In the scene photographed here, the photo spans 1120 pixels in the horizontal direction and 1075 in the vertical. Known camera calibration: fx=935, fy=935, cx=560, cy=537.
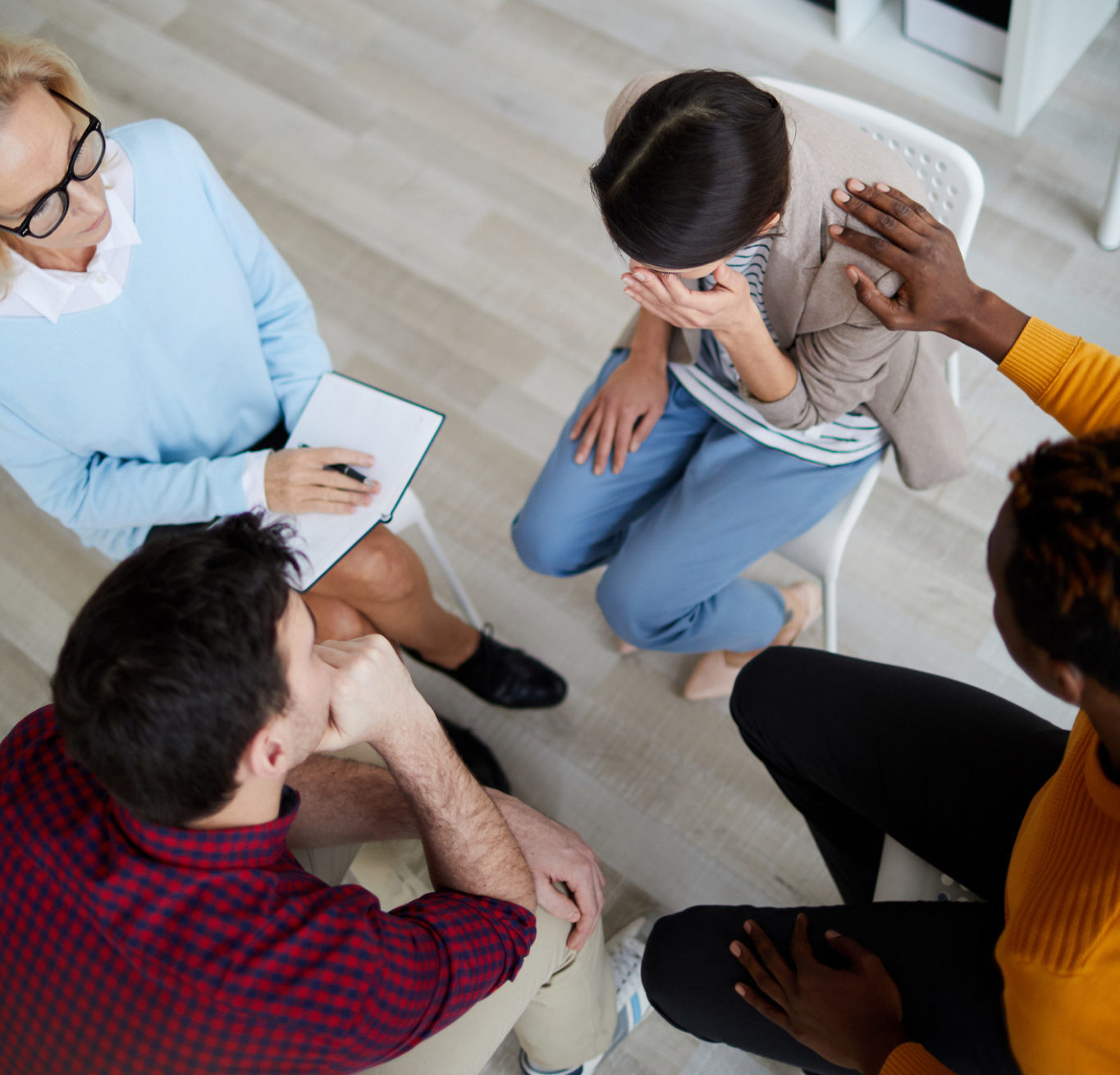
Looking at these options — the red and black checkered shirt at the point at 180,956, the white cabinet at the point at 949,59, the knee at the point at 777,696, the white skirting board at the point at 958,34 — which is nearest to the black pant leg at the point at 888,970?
the knee at the point at 777,696

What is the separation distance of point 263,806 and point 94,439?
2.15 feet

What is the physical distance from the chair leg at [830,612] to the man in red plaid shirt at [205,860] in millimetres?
753

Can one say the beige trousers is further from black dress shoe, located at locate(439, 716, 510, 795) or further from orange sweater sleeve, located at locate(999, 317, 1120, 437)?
orange sweater sleeve, located at locate(999, 317, 1120, 437)

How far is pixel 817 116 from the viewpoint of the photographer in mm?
1151

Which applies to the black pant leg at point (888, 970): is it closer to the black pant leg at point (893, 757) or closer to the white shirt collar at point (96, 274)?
the black pant leg at point (893, 757)

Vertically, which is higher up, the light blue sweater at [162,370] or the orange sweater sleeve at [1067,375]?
the orange sweater sleeve at [1067,375]

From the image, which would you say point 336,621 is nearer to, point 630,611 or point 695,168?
point 630,611

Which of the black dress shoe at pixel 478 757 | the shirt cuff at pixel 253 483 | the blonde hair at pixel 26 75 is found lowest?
the black dress shoe at pixel 478 757

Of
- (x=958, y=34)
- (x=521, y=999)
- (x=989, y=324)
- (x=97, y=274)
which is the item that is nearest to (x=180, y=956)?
(x=521, y=999)

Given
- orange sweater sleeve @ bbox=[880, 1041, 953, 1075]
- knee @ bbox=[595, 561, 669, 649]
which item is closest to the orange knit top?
orange sweater sleeve @ bbox=[880, 1041, 953, 1075]

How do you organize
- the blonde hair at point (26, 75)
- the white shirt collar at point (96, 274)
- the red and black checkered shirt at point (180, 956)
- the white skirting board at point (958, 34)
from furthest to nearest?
the white skirting board at point (958, 34) < the white shirt collar at point (96, 274) < the blonde hair at point (26, 75) < the red and black checkered shirt at point (180, 956)

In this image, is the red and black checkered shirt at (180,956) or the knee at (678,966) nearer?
the red and black checkered shirt at (180,956)

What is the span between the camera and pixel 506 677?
171 centimetres

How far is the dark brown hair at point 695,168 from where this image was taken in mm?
943
